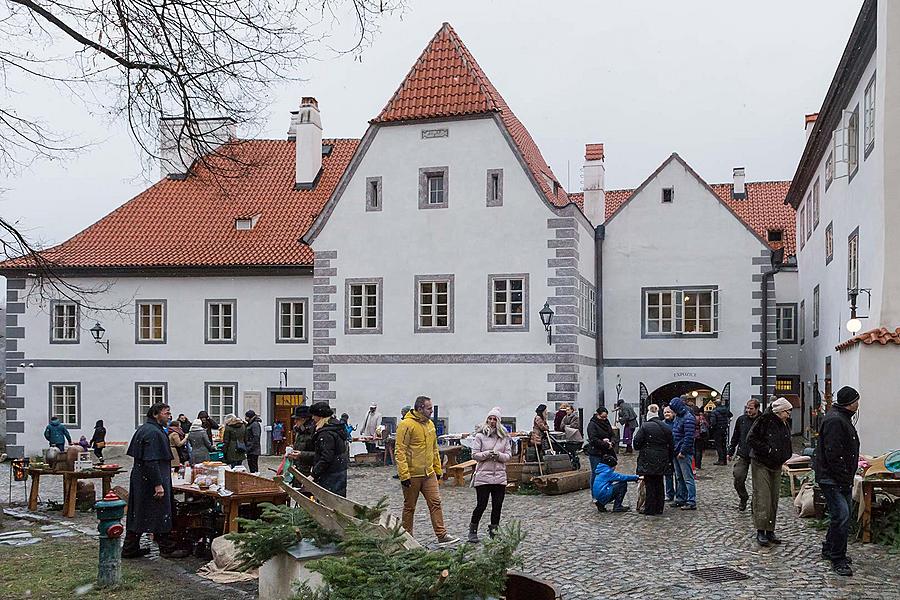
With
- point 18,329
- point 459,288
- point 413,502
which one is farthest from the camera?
point 18,329

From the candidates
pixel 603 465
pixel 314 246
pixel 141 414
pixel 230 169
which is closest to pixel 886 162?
pixel 603 465

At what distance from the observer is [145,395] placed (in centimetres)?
3102

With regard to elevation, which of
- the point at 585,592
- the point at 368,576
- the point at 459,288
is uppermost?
the point at 459,288

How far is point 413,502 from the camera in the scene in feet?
39.2

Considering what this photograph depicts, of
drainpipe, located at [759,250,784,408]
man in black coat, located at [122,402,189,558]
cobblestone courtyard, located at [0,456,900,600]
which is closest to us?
cobblestone courtyard, located at [0,456,900,600]

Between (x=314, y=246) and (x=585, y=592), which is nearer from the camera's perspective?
(x=585, y=592)

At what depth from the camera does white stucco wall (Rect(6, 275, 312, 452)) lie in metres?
30.5

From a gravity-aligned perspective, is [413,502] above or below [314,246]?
below

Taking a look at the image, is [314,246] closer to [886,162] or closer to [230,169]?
[886,162]

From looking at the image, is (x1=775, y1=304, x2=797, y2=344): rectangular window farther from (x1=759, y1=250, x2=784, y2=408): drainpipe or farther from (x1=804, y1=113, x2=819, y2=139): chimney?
(x1=804, y1=113, x2=819, y2=139): chimney

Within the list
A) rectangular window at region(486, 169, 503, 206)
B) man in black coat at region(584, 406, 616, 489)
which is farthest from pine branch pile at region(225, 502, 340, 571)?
rectangular window at region(486, 169, 503, 206)

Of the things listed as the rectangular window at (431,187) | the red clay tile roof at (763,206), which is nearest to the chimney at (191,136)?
→ the rectangular window at (431,187)

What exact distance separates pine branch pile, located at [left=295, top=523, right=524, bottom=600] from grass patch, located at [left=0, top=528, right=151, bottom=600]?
3821mm

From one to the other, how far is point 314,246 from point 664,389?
488 inches
